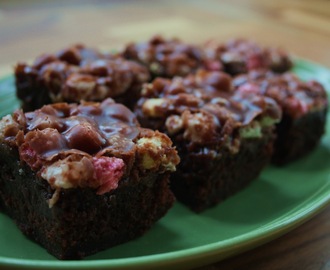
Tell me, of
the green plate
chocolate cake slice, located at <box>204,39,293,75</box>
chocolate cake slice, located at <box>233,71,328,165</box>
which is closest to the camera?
the green plate

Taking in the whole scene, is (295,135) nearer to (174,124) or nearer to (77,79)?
(174,124)

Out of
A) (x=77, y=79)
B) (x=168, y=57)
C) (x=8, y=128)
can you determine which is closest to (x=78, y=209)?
(x=8, y=128)

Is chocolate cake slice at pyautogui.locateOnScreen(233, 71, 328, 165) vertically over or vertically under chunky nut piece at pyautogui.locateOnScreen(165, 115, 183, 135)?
under

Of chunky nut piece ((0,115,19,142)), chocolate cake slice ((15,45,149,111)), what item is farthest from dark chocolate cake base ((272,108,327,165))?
chunky nut piece ((0,115,19,142))

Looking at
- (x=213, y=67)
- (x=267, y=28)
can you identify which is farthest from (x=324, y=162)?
(x=267, y=28)

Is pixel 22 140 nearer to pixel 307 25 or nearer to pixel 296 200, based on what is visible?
pixel 296 200

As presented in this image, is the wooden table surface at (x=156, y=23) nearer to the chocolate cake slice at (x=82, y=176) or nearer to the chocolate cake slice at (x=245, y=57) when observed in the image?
the chocolate cake slice at (x=245, y=57)

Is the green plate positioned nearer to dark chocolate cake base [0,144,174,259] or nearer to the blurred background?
dark chocolate cake base [0,144,174,259]
